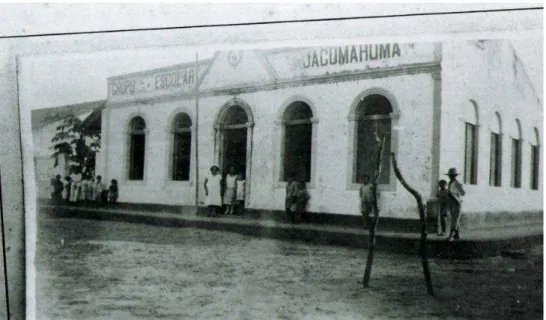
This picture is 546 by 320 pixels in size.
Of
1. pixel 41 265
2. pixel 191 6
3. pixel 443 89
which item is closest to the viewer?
pixel 443 89

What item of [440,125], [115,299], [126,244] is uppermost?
[440,125]

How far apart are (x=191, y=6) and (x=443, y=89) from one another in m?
1.58

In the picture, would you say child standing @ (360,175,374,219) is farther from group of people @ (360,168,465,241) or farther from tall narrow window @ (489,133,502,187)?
tall narrow window @ (489,133,502,187)

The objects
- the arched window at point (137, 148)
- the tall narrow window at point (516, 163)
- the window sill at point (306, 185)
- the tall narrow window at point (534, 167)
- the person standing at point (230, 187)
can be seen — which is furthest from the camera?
the arched window at point (137, 148)

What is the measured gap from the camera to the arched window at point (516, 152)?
10.7 ft

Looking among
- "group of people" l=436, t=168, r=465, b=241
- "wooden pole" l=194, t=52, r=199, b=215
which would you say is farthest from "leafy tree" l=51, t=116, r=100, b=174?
"group of people" l=436, t=168, r=465, b=241

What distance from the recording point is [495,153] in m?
3.40

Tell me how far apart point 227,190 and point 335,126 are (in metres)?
0.79

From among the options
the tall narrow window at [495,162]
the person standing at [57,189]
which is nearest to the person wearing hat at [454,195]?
the tall narrow window at [495,162]

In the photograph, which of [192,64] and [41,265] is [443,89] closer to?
[192,64]

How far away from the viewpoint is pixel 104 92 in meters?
3.93

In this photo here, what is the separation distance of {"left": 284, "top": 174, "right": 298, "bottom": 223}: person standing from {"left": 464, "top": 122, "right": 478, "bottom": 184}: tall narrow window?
38.9 inches

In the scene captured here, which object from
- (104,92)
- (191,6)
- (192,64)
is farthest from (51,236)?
(191,6)

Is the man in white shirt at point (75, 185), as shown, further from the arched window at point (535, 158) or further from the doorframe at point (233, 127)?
the arched window at point (535, 158)
